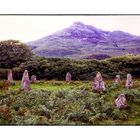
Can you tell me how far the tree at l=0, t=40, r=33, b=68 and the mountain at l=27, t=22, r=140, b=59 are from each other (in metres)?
0.07

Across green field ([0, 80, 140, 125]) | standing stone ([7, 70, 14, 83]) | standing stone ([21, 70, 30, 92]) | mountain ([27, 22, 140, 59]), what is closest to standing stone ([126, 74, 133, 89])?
green field ([0, 80, 140, 125])

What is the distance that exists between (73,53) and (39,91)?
472 millimetres

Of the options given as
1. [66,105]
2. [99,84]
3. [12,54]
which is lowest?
[66,105]

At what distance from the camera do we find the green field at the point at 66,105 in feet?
14.3

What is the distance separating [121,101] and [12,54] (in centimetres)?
110

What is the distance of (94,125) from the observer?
171 inches

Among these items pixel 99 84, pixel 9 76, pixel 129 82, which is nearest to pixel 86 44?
pixel 99 84

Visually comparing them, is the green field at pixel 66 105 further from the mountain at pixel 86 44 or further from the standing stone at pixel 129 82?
the mountain at pixel 86 44

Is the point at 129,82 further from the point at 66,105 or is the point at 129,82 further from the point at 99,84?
the point at 66,105

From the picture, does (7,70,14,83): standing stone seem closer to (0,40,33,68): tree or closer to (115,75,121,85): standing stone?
(0,40,33,68): tree

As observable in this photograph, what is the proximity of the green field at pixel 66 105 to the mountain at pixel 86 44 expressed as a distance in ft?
0.88

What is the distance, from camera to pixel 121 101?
4.36 m

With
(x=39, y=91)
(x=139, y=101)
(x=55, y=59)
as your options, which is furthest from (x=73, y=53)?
(x=139, y=101)
